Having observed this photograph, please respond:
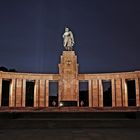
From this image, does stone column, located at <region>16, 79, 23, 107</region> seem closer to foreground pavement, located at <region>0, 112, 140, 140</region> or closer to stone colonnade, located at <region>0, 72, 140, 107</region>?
stone colonnade, located at <region>0, 72, 140, 107</region>

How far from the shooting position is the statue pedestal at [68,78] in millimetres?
32281

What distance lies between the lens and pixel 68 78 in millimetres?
32719

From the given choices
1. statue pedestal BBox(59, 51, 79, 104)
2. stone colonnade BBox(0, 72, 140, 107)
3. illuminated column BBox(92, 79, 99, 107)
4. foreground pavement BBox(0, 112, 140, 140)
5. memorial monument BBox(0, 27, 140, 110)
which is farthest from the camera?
illuminated column BBox(92, 79, 99, 107)

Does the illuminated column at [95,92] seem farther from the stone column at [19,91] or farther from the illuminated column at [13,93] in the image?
the illuminated column at [13,93]

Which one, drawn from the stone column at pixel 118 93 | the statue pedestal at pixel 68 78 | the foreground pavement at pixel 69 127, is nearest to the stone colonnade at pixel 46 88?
the stone column at pixel 118 93

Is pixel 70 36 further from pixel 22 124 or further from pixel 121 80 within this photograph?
pixel 22 124

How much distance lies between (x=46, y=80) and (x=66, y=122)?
73.2ft

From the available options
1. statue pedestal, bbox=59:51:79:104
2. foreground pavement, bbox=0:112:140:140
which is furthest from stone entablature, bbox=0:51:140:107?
foreground pavement, bbox=0:112:140:140

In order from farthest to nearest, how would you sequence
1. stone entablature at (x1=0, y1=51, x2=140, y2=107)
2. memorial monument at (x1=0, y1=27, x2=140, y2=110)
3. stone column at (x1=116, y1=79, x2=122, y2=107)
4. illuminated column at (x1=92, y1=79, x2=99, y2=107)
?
illuminated column at (x1=92, y1=79, x2=99, y2=107) < stone column at (x1=116, y1=79, x2=122, y2=107) < stone entablature at (x1=0, y1=51, x2=140, y2=107) < memorial monument at (x1=0, y1=27, x2=140, y2=110)

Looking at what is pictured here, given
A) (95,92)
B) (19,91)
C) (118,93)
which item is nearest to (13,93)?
(19,91)

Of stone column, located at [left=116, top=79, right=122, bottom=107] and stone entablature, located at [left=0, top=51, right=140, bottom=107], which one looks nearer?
stone entablature, located at [left=0, top=51, right=140, bottom=107]

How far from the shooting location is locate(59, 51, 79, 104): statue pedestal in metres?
32.3

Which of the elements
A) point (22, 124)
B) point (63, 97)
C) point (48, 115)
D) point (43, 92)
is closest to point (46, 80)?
point (43, 92)

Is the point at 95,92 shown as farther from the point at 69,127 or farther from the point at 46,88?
the point at 69,127
